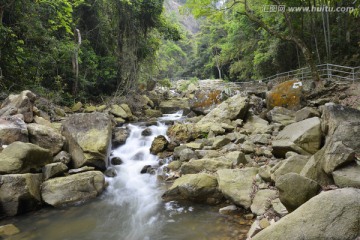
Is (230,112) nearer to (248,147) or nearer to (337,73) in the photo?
(248,147)

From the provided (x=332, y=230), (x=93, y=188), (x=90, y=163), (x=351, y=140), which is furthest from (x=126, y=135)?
(x=332, y=230)

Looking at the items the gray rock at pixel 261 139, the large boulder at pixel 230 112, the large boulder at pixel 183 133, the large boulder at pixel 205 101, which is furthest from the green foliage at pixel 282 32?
the gray rock at pixel 261 139

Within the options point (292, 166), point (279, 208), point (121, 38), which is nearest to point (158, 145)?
point (292, 166)

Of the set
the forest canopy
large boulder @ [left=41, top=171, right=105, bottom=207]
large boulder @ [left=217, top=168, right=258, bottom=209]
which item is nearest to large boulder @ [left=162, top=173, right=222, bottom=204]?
large boulder @ [left=217, top=168, right=258, bottom=209]

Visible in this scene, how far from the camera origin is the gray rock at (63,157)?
7.80 meters

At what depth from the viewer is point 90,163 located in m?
8.13

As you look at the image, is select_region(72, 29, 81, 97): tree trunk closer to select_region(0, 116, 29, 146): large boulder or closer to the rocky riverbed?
the rocky riverbed

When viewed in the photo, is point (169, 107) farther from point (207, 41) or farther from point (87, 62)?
point (207, 41)

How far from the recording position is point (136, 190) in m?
7.77

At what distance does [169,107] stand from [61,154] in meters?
10.8

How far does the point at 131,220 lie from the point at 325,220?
4373 millimetres

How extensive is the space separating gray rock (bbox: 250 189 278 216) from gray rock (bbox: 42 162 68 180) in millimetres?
5028

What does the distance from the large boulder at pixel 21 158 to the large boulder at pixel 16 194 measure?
386mm

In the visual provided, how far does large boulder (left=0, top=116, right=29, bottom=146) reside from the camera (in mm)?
7488
